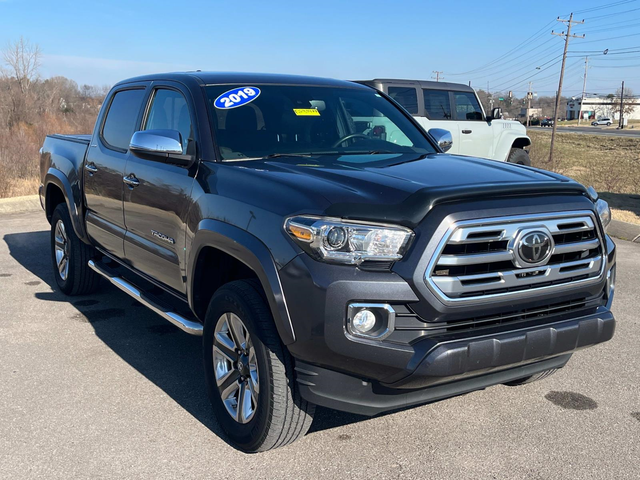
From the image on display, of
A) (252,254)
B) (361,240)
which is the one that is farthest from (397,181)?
(252,254)

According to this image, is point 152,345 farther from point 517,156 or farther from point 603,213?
point 517,156

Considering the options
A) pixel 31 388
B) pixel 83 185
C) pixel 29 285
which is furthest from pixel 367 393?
pixel 29 285

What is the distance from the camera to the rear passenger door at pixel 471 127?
1210 centimetres

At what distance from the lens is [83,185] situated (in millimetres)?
5500

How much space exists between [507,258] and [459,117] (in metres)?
9.82

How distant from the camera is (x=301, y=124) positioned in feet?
13.8

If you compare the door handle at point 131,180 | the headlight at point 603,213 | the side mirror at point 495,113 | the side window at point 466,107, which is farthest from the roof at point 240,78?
the side mirror at point 495,113

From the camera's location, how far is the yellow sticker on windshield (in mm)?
4257

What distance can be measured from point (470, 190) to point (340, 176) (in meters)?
0.67

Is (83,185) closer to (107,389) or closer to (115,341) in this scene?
(115,341)

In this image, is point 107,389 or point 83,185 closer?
point 107,389

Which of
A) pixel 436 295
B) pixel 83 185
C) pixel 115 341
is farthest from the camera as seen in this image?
pixel 83 185

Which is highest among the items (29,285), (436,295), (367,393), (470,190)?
(470,190)

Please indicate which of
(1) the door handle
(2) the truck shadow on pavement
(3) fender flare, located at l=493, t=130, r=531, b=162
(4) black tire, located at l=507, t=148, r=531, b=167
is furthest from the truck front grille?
(4) black tire, located at l=507, t=148, r=531, b=167
